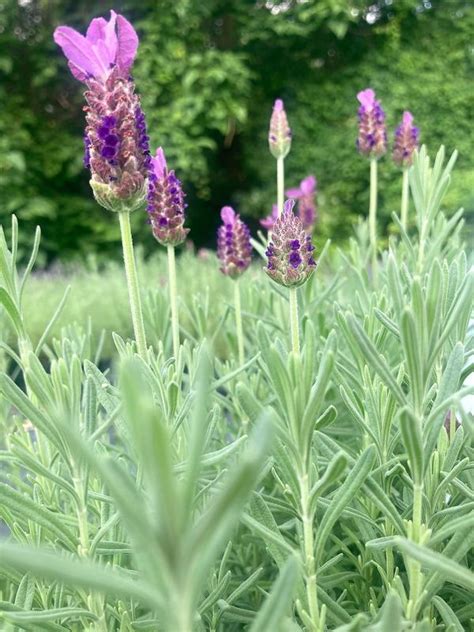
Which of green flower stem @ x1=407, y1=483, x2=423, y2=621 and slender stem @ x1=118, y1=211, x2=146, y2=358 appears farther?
slender stem @ x1=118, y1=211, x2=146, y2=358

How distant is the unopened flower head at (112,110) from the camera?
68 cm

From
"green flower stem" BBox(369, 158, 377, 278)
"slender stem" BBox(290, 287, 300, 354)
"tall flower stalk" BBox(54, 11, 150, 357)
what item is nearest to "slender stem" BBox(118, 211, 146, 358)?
"tall flower stalk" BBox(54, 11, 150, 357)

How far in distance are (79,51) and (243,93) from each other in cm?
580

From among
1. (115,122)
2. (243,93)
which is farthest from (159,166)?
(243,93)

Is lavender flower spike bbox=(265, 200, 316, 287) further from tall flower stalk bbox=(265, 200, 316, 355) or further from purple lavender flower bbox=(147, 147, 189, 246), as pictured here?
purple lavender flower bbox=(147, 147, 189, 246)

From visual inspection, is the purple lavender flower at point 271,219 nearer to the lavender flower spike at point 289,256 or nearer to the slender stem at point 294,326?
the lavender flower spike at point 289,256

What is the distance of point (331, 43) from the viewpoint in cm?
627

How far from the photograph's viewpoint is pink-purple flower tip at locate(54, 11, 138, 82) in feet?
2.21

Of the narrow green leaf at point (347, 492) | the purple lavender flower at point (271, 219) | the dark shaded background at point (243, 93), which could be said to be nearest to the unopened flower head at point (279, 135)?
the purple lavender flower at point (271, 219)

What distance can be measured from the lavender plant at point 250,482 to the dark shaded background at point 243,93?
5.27 meters

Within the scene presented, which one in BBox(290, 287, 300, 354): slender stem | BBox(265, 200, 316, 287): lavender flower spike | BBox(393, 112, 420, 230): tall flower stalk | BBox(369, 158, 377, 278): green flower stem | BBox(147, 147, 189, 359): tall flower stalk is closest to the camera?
BBox(290, 287, 300, 354): slender stem

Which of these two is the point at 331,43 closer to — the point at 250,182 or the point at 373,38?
the point at 373,38

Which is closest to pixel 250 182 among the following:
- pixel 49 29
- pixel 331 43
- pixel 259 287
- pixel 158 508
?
pixel 331 43

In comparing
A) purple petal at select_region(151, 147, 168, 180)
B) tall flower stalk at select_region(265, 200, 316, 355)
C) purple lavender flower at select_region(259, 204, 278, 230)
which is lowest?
purple lavender flower at select_region(259, 204, 278, 230)
